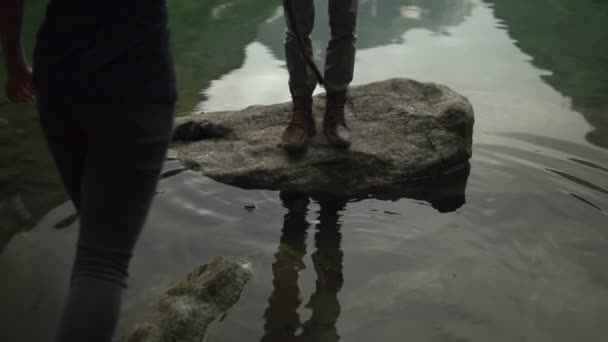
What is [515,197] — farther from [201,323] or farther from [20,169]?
[20,169]

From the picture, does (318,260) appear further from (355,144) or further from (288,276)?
(355,144)

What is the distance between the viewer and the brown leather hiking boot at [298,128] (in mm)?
3289

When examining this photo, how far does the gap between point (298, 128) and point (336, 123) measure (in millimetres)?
222

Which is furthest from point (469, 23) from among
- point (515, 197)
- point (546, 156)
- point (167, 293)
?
point (167, 293)

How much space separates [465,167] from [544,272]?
1.21m

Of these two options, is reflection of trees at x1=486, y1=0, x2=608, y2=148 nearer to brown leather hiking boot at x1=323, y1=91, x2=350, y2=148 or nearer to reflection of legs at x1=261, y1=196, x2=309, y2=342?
brown leather hiking boot at x1=323, y1=91, x2=350, y2=148

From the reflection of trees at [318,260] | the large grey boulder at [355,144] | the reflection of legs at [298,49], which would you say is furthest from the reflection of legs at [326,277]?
the reflection of legs at [298,49]

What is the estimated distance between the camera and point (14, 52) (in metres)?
1.39

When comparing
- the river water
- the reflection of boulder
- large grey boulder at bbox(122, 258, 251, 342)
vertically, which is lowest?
the reflection of boulder

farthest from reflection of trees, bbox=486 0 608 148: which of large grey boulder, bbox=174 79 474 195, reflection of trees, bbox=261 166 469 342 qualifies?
reflection of trees, bbox=261 166 469 342

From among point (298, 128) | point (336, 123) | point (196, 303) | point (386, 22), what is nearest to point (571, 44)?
point (386, 22)

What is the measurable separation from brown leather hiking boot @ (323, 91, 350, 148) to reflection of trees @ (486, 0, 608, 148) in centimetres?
194

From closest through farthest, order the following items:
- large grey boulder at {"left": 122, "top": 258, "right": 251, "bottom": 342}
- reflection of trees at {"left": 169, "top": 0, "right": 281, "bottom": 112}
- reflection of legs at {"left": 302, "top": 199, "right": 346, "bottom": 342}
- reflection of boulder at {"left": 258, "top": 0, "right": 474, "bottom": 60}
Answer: large grey boulder at {"left": 122, "top": 258, "right": 251, "bottom": 342}, reflection of legs at {"left": 302, "top": 199, "right": 346, "bottom": 342}, reflection of trees at {"left": 169, "top": 0, "right": 281, "bottom": 112}, reflection of boulder at {"left": 258, "top": 0, "right": 474, "bottom": 60}

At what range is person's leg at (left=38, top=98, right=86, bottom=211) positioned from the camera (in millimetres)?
1206
